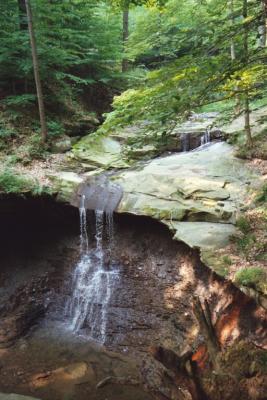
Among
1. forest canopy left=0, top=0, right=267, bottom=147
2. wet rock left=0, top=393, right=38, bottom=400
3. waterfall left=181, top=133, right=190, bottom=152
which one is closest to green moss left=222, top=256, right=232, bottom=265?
forest canopy left=0, top=0, right=267, bottom=147

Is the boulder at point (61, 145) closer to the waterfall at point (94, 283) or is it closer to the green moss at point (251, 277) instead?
the waterfall at point (94, 283)

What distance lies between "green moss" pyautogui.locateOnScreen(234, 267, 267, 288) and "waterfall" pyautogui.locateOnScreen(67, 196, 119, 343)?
3.85m

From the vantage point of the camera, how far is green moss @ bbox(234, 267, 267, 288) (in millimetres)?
7133

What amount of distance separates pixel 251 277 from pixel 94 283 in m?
4.71

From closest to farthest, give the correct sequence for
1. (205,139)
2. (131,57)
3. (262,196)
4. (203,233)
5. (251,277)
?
(251,277) < (203,233) < (262,196) < (205,139) < (131,57)

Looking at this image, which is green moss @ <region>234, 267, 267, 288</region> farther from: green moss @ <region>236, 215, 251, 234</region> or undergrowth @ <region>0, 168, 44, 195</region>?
undergrowth @ <region>0, 168, 44, 195</region>

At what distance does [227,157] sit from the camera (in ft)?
40.5

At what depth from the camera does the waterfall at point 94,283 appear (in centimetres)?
971

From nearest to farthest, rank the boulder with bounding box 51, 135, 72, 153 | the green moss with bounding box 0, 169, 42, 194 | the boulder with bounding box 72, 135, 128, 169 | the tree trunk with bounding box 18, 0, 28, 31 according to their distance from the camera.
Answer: the green moss with bounding box 0, 169, 42, 194, the boulder with bounding box 72, 135, 128, 169, the boulder with bounding box 51, 135, 72, 153, the tree trunk with bounding box 18, 0, 28, 31

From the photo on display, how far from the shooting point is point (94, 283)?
33.7ft

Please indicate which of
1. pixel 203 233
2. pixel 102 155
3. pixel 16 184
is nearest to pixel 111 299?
pixel 203 233

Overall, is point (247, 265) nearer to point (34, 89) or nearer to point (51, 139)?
point (51, 139)

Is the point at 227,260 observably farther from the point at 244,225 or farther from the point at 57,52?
the point at 57,52

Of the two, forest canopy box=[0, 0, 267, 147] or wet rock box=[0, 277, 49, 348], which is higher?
forest canopy box=[0, 0, 267, 147]
